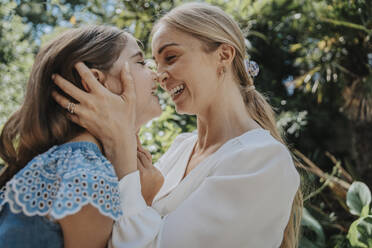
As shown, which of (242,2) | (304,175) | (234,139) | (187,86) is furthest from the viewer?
(242,2)

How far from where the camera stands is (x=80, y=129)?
157 cm

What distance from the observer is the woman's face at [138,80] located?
1.65m

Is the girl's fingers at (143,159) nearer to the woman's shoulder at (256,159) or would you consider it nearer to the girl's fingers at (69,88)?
the woman's shoulder at (256,159)

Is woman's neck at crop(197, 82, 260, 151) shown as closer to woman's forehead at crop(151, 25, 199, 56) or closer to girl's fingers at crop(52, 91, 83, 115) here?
woman's forehead at crop(151, 25, 199, 56)

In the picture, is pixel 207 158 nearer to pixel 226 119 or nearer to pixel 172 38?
pixel 226 119

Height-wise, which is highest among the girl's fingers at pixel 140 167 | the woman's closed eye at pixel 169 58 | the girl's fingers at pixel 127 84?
the girl's fingers at pixel 127 84

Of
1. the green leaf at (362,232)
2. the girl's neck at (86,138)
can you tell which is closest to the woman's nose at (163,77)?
the girl's neck at (86,138)

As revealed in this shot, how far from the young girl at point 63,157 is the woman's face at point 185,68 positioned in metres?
0.25

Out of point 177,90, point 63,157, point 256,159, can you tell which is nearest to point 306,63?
point 177,90

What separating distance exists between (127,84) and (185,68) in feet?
1.54

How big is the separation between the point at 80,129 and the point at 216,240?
757 millimetres

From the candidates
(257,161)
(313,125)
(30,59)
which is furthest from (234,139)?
(313,125)

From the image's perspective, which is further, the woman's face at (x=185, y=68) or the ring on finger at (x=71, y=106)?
the woman's face at (x=185, y=68)

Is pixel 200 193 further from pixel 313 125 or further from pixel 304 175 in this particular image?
pixel 313 125
